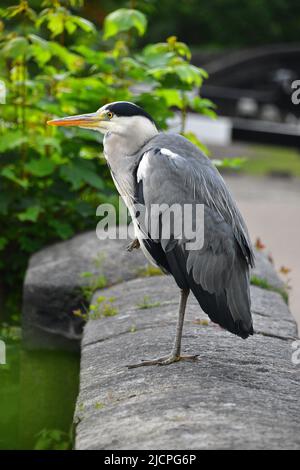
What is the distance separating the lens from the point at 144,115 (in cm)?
387

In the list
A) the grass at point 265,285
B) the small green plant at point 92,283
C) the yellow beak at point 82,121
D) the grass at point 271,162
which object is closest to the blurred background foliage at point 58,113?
the small green plant at point 92,283

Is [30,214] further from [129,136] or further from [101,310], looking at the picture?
[129,136]

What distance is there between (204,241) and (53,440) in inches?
40.8

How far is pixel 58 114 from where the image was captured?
→ 5.60 meters

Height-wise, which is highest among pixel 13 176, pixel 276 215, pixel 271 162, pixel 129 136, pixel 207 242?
pixel 271 162

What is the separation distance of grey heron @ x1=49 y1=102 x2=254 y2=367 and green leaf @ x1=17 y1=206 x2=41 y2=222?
5.85 feet

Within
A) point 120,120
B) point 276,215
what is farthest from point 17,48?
point 276,215

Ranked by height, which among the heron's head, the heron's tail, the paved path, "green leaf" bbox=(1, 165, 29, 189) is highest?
the paved path

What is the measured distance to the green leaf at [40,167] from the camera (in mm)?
5602

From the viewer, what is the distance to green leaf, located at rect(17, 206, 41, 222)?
5484mm

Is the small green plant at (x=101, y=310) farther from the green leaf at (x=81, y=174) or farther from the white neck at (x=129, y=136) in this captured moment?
the green leaf at (x=81, y=174)

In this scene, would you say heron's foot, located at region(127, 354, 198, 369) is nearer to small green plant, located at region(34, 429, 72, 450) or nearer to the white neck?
small green plant, located at region(34, 429, 72, 450)

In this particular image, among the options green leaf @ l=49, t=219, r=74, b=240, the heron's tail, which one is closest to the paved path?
green leaf @ l=49, t=219, r=74, b=240
